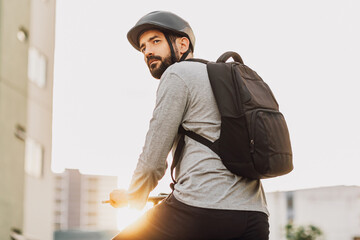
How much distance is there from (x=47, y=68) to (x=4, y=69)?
1094 cm

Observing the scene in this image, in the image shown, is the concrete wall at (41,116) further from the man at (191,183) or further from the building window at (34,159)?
the man at (191,183)

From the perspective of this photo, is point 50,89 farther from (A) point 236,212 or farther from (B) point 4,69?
(A) point 236,212

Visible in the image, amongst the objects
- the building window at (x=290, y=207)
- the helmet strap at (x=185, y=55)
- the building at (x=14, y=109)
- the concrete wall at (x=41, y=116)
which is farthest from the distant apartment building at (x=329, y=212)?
the helmet strap at (x=185, y=55)

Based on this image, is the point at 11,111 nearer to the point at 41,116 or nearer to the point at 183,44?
the point at 41,116

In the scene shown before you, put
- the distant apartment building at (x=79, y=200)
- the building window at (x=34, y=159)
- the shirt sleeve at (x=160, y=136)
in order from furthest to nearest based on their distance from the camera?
the distant apartment building at (x=79, y=200)
the building window at (x=34, y=159)
the shirt sleeve at (x=160, y=136)

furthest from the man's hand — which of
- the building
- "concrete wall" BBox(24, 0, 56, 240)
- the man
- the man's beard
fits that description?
"concrete wall" BBox(24, 0, 56, 240)

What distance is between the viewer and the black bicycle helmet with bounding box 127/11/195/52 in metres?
2.66

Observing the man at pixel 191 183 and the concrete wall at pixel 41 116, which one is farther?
the concrete wall at pixel 41 116

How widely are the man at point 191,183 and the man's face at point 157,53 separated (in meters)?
0.12

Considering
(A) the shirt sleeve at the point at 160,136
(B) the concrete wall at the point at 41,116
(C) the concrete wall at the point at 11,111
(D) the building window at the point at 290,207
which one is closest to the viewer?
(A) the shirt sleeve at the point at 160,136

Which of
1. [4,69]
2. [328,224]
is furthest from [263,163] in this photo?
[328,224]

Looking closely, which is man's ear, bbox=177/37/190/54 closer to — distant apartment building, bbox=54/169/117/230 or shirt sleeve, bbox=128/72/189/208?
shirt sleeve, bbox=128/72/189/208

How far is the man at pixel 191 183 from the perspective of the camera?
7.53 ft

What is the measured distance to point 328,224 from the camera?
300 ft
